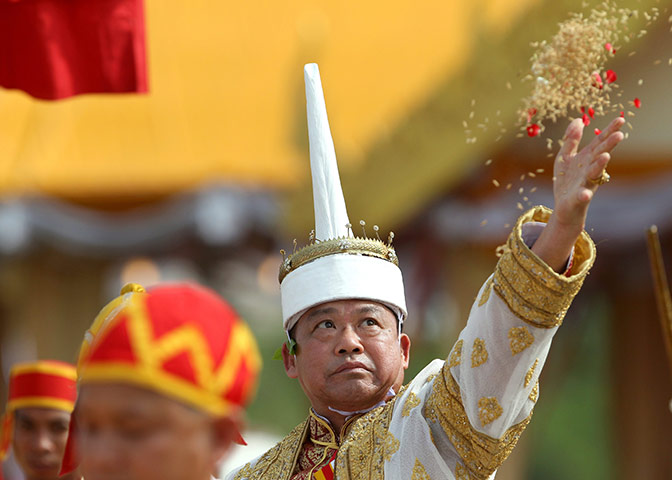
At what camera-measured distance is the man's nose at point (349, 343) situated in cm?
352

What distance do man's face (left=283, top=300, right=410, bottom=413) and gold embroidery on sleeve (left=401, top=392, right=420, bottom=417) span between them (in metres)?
0.29

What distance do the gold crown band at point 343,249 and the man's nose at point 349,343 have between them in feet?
1.14

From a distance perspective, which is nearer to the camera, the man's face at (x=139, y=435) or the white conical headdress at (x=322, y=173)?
the man's face at (x=139, y=435)

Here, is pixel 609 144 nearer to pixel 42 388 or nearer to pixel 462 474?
pixel 462 474

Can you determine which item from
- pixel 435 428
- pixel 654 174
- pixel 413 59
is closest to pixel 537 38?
pixel 654 174

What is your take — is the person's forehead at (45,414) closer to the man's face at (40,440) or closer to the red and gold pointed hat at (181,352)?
the man's face at (40,440)

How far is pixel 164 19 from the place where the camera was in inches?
465

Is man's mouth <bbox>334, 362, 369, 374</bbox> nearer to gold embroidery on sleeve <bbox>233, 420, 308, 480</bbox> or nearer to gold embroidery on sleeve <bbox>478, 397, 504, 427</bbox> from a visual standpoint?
gold embroidery on sleeve <bbox>233, 420, 308, 480</bbox>

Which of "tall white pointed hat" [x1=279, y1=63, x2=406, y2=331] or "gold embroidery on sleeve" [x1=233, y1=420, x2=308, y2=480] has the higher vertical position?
"tall white pointed hat" [x1=279, y1=63, x2=406, y2=331]

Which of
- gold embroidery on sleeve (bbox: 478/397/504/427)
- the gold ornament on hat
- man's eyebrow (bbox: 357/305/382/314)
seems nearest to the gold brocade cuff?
gold embroidery on sleeve (bbox: 478/397/504/427)

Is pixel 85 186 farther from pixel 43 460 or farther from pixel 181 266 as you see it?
pixel 43 460

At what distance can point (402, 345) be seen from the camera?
3.78 meters

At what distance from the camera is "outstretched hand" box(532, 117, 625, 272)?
9.15ft

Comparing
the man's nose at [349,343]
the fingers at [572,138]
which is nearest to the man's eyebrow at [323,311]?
the man's nose at [349,343]
